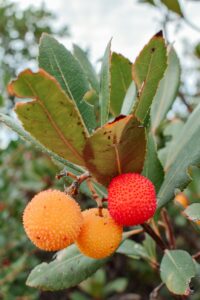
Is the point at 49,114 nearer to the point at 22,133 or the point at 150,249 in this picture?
the point at 22,133

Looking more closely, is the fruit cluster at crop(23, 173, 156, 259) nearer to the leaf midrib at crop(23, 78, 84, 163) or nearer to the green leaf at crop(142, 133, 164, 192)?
the leaf midrib at crop(23, 78, 84, 163)

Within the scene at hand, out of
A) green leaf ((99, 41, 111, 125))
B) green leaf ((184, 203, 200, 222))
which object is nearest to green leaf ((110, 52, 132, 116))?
green leaf ((99, 41, 111, 125))

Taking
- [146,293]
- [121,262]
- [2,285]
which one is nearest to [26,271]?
[2,285]

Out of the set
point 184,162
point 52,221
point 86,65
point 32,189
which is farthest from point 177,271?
point 32,189

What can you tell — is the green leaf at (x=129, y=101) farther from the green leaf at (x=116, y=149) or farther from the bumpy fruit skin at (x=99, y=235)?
the bumpy fruit skin at (x=99, y=235)

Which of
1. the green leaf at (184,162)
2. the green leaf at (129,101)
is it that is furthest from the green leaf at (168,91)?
the green leaf at (129,101)

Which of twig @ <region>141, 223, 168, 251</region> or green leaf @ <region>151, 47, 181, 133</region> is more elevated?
green leaf @ <region>151, 47, 181, 133</region>

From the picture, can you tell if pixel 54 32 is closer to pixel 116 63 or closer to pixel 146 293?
pixel 146 293
